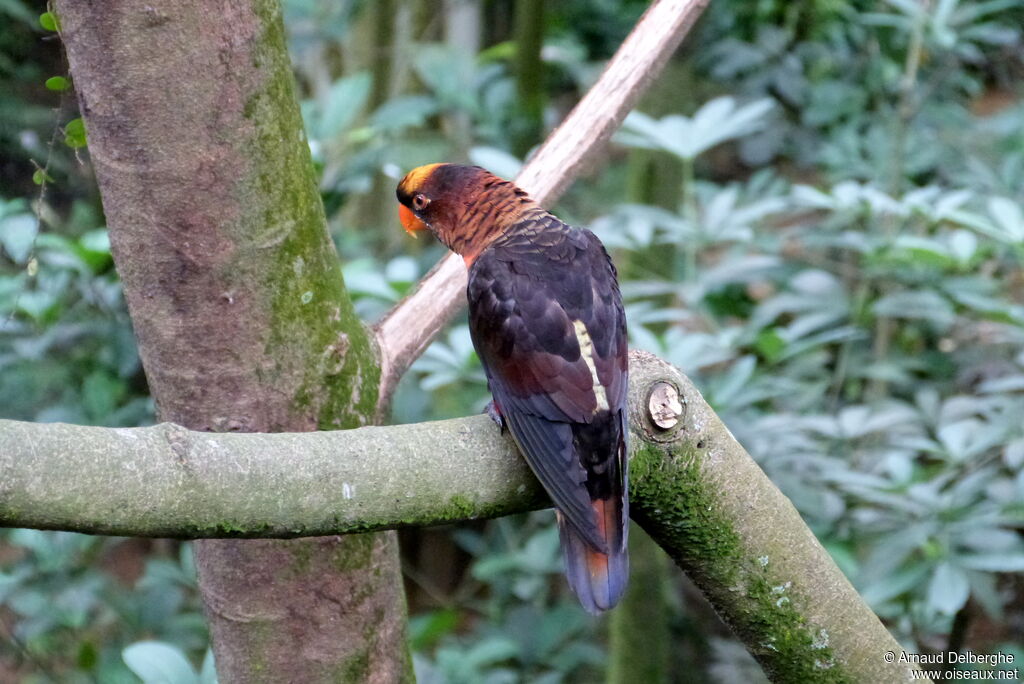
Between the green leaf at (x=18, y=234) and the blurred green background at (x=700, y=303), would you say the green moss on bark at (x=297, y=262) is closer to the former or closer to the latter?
the blurred green background at (x=700, y=303)

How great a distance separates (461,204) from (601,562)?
815mm

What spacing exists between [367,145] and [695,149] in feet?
4.12

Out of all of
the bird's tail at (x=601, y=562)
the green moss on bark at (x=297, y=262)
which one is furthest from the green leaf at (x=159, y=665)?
the bird's tail at (x=601, y=562)

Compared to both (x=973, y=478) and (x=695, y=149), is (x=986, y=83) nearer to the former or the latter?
(x=695, y=149)

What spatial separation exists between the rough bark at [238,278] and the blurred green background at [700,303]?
12.8 inches

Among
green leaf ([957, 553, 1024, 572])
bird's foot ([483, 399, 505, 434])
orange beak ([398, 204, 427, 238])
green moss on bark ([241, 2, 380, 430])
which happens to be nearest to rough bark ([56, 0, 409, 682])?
green moss on bark ([241, 2, 380, 430])

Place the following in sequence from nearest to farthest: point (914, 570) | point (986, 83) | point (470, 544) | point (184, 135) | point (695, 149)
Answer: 1. point (184, 135)
2. point (914, 570)
3. point (695, 149)
4. point (470, 544)
5. point (986, 83)

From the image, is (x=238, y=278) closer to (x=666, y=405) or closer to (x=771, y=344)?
(x=666, y=405)

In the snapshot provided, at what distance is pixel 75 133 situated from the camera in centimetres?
146

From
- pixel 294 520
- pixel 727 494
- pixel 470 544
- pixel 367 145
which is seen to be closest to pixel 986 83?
pixel 367 145

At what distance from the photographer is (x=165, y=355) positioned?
124cm

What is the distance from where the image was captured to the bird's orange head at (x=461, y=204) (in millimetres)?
1787

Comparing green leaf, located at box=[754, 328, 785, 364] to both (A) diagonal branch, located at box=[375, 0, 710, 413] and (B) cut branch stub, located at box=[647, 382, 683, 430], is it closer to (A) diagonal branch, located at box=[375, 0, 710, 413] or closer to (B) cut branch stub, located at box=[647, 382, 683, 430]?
(A) diagonal branch, located at box=[375, 0, 710, 413]

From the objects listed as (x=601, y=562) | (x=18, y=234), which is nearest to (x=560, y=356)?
(x=601, y=562)
